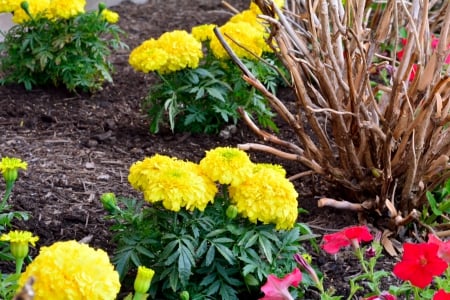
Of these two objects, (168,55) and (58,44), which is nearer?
(168,55)

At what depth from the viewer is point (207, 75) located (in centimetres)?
383

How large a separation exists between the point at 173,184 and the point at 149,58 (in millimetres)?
1434

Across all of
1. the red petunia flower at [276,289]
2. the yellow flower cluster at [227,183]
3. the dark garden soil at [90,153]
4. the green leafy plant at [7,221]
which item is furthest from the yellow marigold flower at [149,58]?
the red petunia flower at [276,289]

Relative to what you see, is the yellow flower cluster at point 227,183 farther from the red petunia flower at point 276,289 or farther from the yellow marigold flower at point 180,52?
the yellow marigold flower at point 180,52

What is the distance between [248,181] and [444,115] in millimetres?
937

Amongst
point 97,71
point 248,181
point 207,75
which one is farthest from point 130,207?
point 97,71

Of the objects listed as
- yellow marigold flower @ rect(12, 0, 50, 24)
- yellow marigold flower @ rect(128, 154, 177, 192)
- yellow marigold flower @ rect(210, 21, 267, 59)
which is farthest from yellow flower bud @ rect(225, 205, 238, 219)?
yellow marigold flower @ rect(12, 0, 50, 24)

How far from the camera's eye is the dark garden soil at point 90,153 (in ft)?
9.85

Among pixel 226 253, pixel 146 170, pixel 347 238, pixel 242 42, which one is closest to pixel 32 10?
pixel 242 42

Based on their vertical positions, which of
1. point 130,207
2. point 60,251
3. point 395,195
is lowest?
point 395,195

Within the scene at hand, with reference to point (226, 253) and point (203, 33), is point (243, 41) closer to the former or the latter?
point (203, 33)

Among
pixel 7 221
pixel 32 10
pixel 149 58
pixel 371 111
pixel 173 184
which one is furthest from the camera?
pixel 32 10

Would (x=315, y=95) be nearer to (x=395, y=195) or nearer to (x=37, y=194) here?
(x=395, y=195)

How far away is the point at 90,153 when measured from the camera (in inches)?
148
